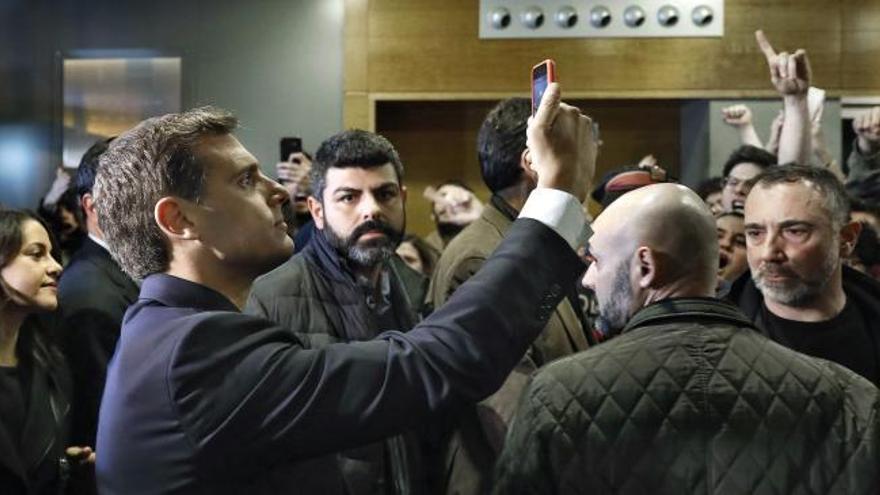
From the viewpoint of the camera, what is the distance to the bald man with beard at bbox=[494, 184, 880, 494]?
65.0 inches

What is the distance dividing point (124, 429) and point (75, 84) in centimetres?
496

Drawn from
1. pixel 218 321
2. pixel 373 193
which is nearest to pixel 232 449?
pixel 218 321

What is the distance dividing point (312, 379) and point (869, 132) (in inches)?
131

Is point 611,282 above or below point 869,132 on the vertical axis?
below

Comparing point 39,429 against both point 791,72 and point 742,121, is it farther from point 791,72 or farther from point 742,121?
point 742,121

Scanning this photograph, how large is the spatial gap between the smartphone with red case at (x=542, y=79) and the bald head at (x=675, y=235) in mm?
474

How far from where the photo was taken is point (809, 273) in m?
2.50

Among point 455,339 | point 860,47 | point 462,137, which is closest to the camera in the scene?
point 455,339

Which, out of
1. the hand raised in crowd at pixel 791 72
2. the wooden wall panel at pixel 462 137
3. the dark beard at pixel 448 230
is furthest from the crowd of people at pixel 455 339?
the wooden wall panel at pixel 462 137

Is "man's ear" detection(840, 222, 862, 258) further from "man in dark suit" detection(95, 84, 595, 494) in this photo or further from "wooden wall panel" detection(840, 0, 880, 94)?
"wooden wall panel" detection(840, 0, 880, 94)

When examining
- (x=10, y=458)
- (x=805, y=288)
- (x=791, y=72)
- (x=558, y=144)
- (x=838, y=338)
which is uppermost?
(x=791, y=72)

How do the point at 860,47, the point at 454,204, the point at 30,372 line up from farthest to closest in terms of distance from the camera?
1. the point at 860,47
2. the point at 454,204
3. the point at 30,372

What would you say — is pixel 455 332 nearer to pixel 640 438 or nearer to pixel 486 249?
pixel 640 438

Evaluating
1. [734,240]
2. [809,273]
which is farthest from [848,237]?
[734,240]
